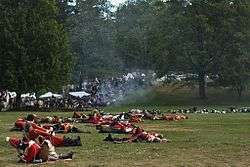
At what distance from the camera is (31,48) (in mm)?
55562

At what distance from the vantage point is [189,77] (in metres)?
74.1

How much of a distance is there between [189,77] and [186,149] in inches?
2130

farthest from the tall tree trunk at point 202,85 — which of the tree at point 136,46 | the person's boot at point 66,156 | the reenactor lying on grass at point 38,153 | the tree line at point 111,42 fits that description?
the reenactor lying on grass at point 38,153

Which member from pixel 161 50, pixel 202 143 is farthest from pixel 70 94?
pixel 202 143

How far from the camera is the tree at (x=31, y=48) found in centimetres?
5441

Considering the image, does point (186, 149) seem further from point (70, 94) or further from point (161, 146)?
point (70, 94)

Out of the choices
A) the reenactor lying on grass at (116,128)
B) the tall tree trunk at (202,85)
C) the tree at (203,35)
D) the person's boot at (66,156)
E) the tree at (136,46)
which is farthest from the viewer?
the tree at (136,46)

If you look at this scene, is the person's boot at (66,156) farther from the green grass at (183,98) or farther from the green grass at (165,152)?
the green grass at (183,98)

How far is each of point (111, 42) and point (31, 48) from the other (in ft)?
137

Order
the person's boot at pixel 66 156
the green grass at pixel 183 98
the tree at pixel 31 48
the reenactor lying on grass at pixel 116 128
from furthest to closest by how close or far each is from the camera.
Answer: the green grass at pixel 183 98
the tree at pixel 31 48
the reenactor lying on grass at pixel 116 128
the person's boot at pixel 66 156

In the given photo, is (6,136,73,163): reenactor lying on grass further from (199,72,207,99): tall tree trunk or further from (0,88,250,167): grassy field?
(199,72,207,99): tall tree trunk

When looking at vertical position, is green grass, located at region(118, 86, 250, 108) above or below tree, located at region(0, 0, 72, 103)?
below

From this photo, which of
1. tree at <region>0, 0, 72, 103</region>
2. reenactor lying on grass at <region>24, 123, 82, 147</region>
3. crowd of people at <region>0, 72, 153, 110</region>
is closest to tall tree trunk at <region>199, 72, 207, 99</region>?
crowd of people at <region>0, 72, 153, 110</region>

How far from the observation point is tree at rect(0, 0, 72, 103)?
54.4 metres
